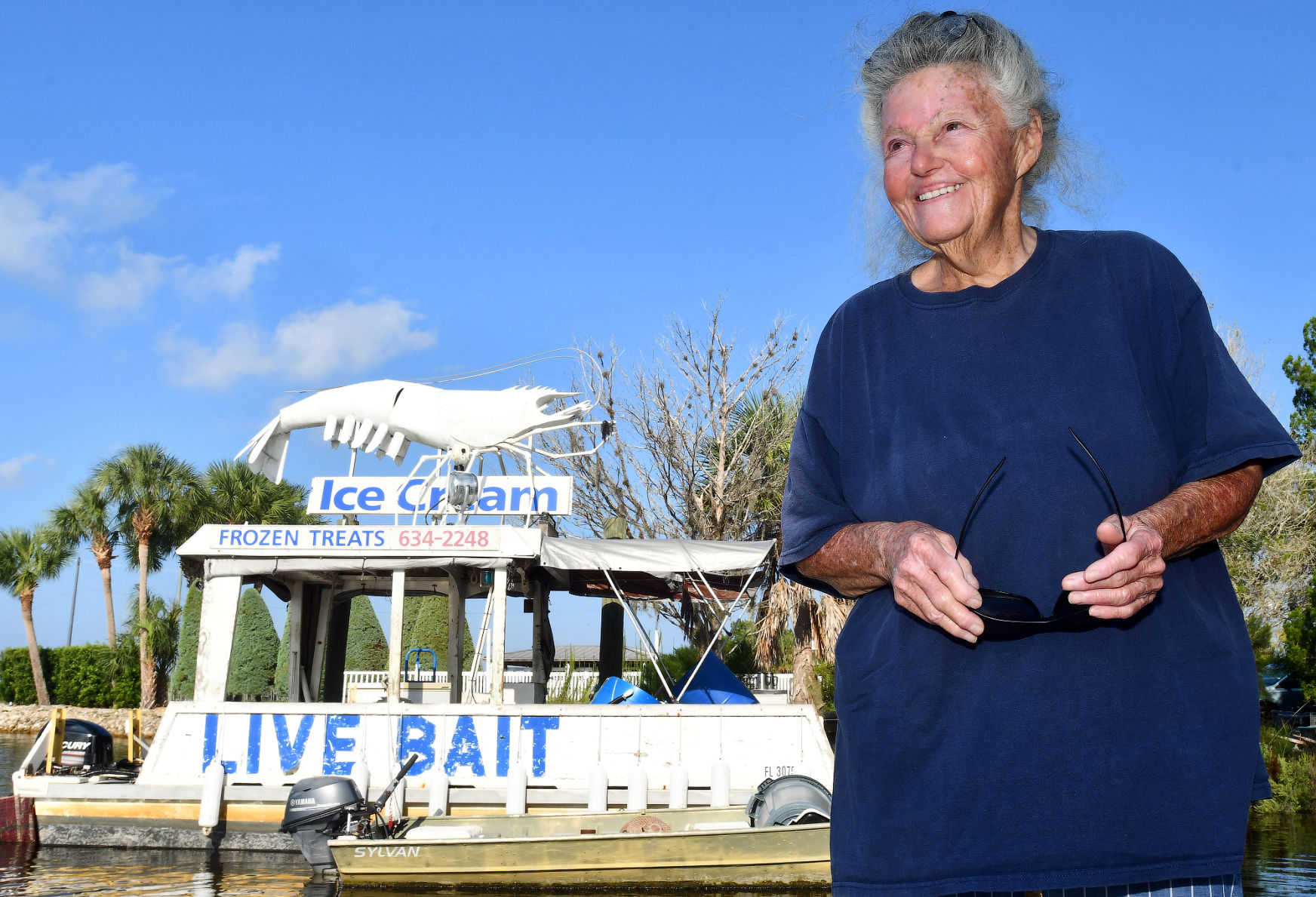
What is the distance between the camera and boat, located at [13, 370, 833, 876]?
11.3 meters

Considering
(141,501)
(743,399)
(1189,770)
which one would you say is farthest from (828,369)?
(141,501)

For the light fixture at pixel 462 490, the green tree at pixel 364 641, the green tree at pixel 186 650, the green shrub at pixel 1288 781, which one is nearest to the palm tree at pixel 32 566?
the green tree at pixel 186 650

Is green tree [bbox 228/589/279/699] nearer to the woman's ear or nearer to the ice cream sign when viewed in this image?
the ice cream sign

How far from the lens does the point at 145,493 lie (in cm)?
3566

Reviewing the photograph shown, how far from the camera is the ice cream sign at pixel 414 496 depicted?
13.7 metres

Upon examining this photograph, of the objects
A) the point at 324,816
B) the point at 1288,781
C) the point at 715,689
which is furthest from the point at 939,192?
the point at 1288,781

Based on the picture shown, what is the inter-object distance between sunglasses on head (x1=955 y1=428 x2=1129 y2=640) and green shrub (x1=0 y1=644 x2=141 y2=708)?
41272 mm

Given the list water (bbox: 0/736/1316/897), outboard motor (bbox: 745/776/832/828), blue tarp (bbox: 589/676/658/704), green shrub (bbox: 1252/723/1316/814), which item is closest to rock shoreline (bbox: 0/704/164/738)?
water (bbox: 0/736/1316/897)

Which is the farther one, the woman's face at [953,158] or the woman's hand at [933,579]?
the woman's face at [953,158]

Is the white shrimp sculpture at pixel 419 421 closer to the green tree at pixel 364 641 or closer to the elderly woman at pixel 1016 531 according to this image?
the elderly woman at pixel 1016 531

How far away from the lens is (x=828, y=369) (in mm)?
1777

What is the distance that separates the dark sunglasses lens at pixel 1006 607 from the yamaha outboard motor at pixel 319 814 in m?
10.3

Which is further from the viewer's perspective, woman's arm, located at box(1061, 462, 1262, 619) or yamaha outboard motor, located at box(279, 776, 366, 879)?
yamaha outboard motor, located at box(279, 776, 366, 879)

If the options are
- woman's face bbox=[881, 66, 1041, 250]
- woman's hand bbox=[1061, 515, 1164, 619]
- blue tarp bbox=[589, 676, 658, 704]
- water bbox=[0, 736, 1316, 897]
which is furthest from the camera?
blue tarp bbox=[589, 676, 658, 704]
